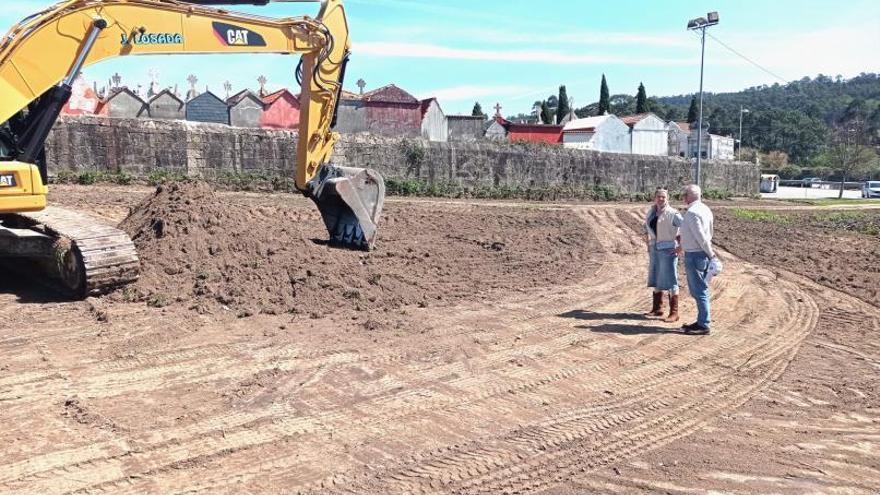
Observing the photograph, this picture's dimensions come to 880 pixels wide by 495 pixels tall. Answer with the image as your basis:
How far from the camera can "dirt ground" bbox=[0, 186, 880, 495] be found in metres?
4.37

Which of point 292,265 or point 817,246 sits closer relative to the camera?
point 292,265

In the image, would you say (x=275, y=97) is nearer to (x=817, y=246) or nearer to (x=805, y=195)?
(x=817, y=246)

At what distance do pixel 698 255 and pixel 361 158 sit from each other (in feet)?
53.1

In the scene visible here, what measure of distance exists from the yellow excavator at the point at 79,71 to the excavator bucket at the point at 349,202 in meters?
0.41

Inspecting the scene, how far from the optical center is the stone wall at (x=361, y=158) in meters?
18.3

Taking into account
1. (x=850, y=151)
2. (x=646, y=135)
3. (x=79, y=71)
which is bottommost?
(x=79, y=71)

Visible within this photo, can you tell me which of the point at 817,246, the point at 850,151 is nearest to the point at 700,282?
the point at 817,246

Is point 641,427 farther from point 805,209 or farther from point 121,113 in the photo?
point 121,113

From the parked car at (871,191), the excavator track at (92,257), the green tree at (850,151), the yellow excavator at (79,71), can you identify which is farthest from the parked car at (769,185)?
the excavator track at (92,257)

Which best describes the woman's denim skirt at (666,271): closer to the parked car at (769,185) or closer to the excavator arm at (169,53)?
the excavator arm at (169,53)


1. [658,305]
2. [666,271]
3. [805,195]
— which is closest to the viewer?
[666,271]

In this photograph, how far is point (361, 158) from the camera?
23078mm

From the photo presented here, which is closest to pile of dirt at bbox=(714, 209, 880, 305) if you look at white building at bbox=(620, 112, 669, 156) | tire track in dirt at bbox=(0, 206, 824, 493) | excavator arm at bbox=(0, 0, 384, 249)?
tire track in dirt at bbox=(0, 206, 824, 493)

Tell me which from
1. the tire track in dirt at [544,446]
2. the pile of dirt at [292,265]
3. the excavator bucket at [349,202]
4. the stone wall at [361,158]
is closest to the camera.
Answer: the tire track in dirt at [544,446]
